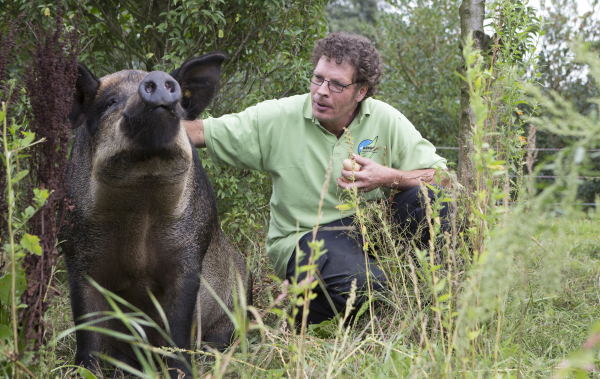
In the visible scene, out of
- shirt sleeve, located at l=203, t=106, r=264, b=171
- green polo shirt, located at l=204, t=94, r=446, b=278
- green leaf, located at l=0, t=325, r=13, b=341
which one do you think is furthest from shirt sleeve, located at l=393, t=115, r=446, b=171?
green leaf, located at l=0, t=325, r=13, b=341

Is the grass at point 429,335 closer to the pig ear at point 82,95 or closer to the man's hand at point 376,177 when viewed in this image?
the man's hand at point 376,177

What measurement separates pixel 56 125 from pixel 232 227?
2505mm

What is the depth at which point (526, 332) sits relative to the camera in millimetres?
2891

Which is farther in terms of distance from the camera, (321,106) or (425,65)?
(425,65)

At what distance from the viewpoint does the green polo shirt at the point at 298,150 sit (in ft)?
12.6

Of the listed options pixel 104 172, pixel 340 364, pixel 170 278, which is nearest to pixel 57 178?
pixel 104 172

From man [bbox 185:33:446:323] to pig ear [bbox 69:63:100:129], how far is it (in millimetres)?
843

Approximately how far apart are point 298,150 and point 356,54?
2.48 ft

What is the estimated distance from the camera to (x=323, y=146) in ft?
12.8

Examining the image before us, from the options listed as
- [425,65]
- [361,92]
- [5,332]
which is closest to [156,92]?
[5,332]

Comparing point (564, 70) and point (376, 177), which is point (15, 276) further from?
point (564, 70)

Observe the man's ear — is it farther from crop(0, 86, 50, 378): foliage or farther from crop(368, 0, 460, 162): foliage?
crop(368, 0, 460, 162): foliage

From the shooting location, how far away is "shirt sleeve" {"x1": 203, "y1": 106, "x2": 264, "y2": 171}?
375 cm

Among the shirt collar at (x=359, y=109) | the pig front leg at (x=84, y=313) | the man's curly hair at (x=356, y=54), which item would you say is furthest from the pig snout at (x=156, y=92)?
the man's curly hair at (x=356, y=54)
